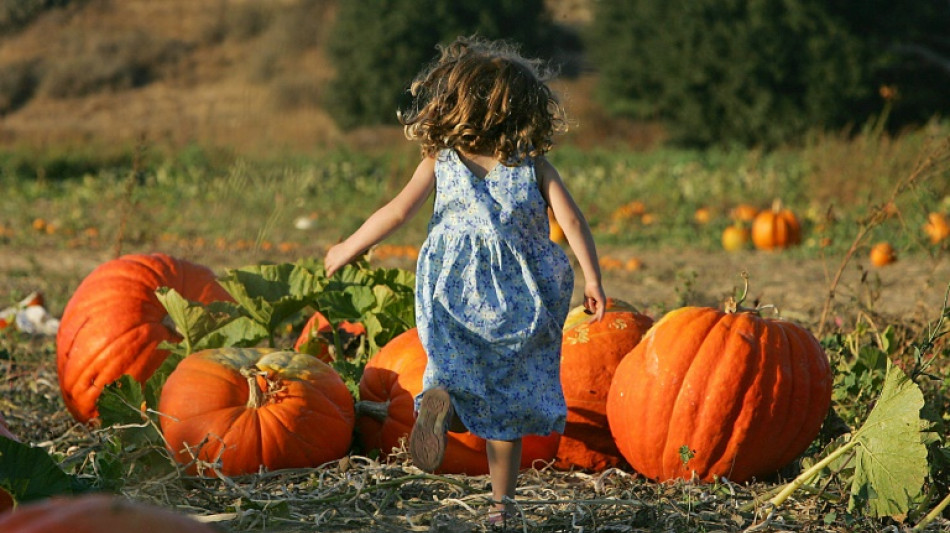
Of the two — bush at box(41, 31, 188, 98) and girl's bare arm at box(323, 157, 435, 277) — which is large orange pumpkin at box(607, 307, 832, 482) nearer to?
girl's bare arm at box(323, 157, 435, 277)

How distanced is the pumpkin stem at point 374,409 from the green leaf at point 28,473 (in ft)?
4.37

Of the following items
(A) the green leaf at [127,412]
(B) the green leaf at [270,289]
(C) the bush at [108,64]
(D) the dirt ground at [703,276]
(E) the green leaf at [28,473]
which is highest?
(E) the green leaf at [28,473]

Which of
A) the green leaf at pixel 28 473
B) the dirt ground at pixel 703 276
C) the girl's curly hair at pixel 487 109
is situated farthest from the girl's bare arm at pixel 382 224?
the dirt ground at pixel 703 276

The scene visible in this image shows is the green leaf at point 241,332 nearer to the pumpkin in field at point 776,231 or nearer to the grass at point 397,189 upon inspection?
the grass at point 397,189

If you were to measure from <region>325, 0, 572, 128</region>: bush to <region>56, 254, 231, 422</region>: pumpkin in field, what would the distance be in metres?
21.7

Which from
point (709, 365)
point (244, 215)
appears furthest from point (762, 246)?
point (709, 365)

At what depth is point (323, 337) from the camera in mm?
3945

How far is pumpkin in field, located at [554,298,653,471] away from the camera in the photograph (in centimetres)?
347

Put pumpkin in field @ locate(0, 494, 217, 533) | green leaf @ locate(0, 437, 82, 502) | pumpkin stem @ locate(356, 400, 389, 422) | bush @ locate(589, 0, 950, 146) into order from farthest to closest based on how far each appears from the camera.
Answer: bush @ locate(589, 0, 950, 146), pumpkin stem @ locate(356, 400, 389, 422), green leaf @ locate(0, 437, 82, 502), pumpkin in field @ locate(0, 494, 217, 533)

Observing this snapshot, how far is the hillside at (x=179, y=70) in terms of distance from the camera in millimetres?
27531

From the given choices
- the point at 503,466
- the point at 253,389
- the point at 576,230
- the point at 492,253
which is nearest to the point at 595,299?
the point at 576,230

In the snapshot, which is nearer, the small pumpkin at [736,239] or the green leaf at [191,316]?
the green leaf at [191,316]

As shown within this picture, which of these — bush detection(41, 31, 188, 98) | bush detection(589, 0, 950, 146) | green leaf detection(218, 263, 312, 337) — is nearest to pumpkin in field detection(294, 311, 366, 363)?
green leaf detection(218, 263, 312, 337)

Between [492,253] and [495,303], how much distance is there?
140mm
